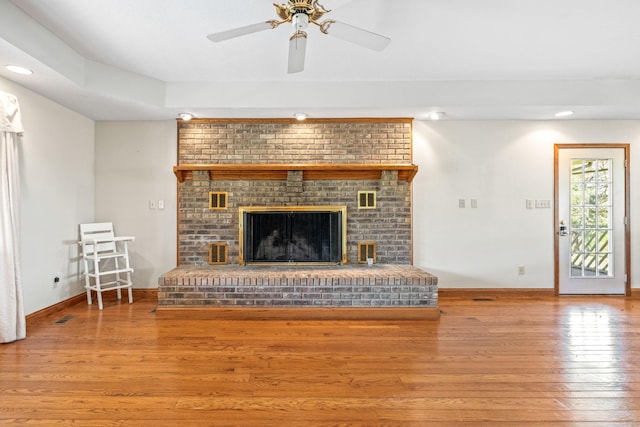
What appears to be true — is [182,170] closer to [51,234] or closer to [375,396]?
[51,234]

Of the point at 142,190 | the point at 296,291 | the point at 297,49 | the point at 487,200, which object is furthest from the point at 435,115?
the point at 142,190

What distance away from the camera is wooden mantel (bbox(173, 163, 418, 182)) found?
155 inches

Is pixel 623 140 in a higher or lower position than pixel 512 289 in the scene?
higher

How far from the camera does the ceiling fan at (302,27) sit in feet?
6.56

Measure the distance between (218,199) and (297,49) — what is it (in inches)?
92.6

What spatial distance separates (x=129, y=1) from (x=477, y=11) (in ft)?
7.51

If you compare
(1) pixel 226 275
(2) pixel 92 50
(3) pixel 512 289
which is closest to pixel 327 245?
(1) pixel 226 275

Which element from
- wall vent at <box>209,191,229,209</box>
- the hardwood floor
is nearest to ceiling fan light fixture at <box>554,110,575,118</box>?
the hardwood floor

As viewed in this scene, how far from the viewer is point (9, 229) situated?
8.83 feet

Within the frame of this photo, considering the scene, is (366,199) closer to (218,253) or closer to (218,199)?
(218,199)

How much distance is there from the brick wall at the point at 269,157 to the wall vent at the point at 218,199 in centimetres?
5

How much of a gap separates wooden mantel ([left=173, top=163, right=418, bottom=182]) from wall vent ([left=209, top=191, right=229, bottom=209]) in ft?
0.60

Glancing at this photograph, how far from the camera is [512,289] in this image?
164 inches

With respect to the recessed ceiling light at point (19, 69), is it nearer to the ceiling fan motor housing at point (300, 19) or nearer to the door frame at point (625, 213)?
the ceiling fan motor housing at point (300, 19)
